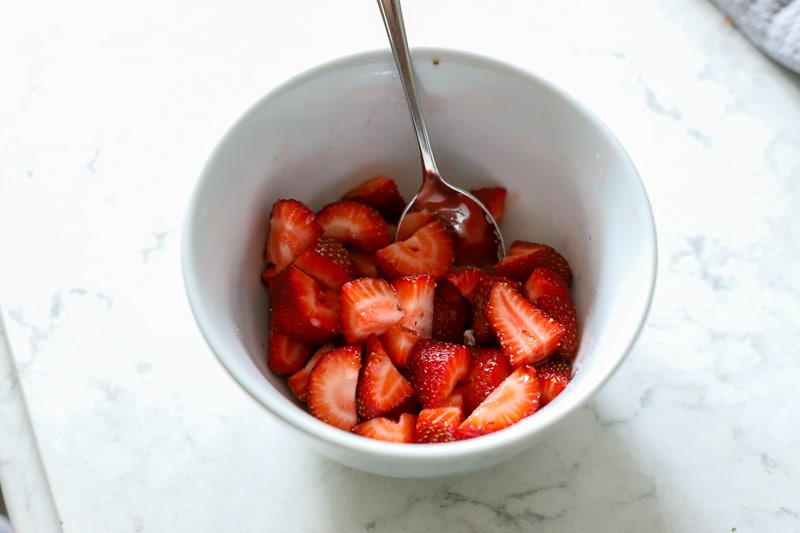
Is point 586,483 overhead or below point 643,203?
below

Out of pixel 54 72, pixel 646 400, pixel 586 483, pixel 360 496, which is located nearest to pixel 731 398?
pixel 646 400

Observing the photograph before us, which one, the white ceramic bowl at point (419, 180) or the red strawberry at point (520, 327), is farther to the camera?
the red strawberry at point (520, 327)

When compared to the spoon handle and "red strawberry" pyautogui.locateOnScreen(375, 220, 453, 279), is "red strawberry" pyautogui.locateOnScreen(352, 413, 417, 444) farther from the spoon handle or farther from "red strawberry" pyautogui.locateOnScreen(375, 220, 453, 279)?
the spoon handle

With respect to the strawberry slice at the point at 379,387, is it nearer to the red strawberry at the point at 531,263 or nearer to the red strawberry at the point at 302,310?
the red strawberry at the point at 302,310

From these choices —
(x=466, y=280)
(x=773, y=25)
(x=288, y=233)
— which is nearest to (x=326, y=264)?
(x=288, y=233)

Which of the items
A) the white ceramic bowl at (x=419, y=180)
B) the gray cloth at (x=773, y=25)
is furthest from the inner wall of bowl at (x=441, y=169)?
the gray cloth at (x=773, y=25)

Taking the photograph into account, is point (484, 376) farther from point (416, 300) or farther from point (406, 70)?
point (406, 70)

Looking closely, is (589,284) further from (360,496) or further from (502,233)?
(360,496)
